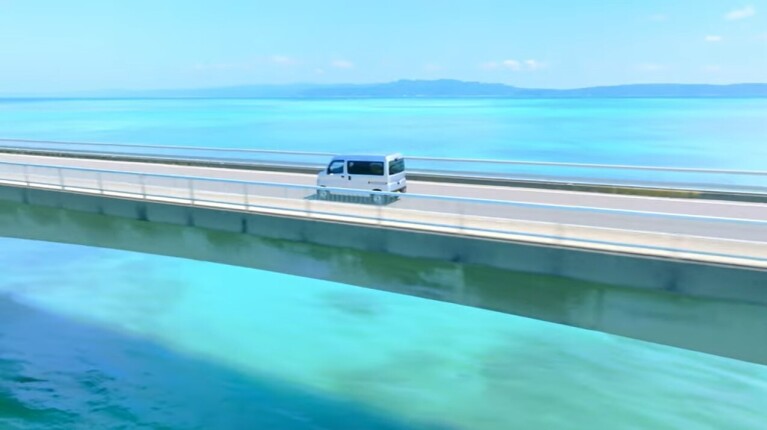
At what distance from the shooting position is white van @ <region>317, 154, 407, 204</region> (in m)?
16.6

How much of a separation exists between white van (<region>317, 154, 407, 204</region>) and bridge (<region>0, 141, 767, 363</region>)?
2332 mm

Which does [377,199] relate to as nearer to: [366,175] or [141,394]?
[366,175]

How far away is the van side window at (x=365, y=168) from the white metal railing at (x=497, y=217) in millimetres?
2953

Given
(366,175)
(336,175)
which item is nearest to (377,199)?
(366,175)

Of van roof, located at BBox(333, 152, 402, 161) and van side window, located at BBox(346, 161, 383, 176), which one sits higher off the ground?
van roof, located at BBox(333, 152, 402, 161)

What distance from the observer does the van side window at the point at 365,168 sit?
16.7 meters

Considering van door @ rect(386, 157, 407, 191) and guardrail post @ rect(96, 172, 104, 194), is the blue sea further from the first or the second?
van door @ rect(386, 157, 407, 191)

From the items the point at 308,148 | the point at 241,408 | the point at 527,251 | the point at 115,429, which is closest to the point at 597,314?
the point at 527,251

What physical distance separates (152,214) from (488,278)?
28.5ft

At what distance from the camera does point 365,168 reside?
55.6ft

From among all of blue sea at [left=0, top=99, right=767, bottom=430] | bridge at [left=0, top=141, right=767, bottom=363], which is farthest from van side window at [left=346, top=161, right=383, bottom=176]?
blue sea at [left=0, top=99, right=767, bottom=430]

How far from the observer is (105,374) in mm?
16891

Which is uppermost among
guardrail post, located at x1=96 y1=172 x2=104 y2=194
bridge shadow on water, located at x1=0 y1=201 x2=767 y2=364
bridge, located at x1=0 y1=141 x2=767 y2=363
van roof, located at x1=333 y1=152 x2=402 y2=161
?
van roof, located at x1=333 y1=152 x2=402 y2=161

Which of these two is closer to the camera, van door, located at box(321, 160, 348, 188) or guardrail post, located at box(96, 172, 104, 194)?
guardrail post, located at box(96, 172, 104, 194)
